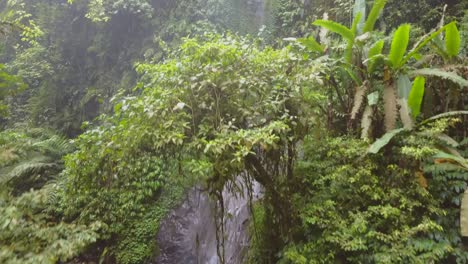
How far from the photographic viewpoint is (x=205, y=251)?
484 cm

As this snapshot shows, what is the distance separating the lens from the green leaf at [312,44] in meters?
3.71

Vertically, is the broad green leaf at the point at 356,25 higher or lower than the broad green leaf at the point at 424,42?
higher

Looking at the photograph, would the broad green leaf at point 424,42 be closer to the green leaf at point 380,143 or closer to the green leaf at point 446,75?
the green leaf at point 446,75

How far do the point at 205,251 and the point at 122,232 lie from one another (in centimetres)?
150

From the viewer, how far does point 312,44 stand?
3.72m

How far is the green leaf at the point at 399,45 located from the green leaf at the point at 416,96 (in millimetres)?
359

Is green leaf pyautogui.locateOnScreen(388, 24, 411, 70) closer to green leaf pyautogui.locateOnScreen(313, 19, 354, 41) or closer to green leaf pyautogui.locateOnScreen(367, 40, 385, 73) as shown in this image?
green leaf pyautogui.locateOnScreen(367, 40, 385, 73)

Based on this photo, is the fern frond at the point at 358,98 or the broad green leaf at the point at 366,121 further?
the fern frond at the point at 358,98

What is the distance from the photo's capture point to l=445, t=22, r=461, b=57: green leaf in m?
3.22

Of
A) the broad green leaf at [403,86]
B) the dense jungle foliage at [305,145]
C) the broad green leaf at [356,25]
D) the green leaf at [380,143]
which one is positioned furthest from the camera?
the broad green leaf at [356,25]

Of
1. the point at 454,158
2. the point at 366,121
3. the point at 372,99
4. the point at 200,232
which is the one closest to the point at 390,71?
the point at 372,99

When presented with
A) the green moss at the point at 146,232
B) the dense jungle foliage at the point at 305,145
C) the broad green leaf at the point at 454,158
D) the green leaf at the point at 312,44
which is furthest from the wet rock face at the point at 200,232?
the broad green leaf at the point at 454,158

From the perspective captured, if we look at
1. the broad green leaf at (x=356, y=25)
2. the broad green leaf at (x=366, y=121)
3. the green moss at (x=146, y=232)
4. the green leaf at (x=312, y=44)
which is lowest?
the green moss at (x=146, y=232)

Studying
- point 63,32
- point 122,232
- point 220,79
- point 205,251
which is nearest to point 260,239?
point 205,251
